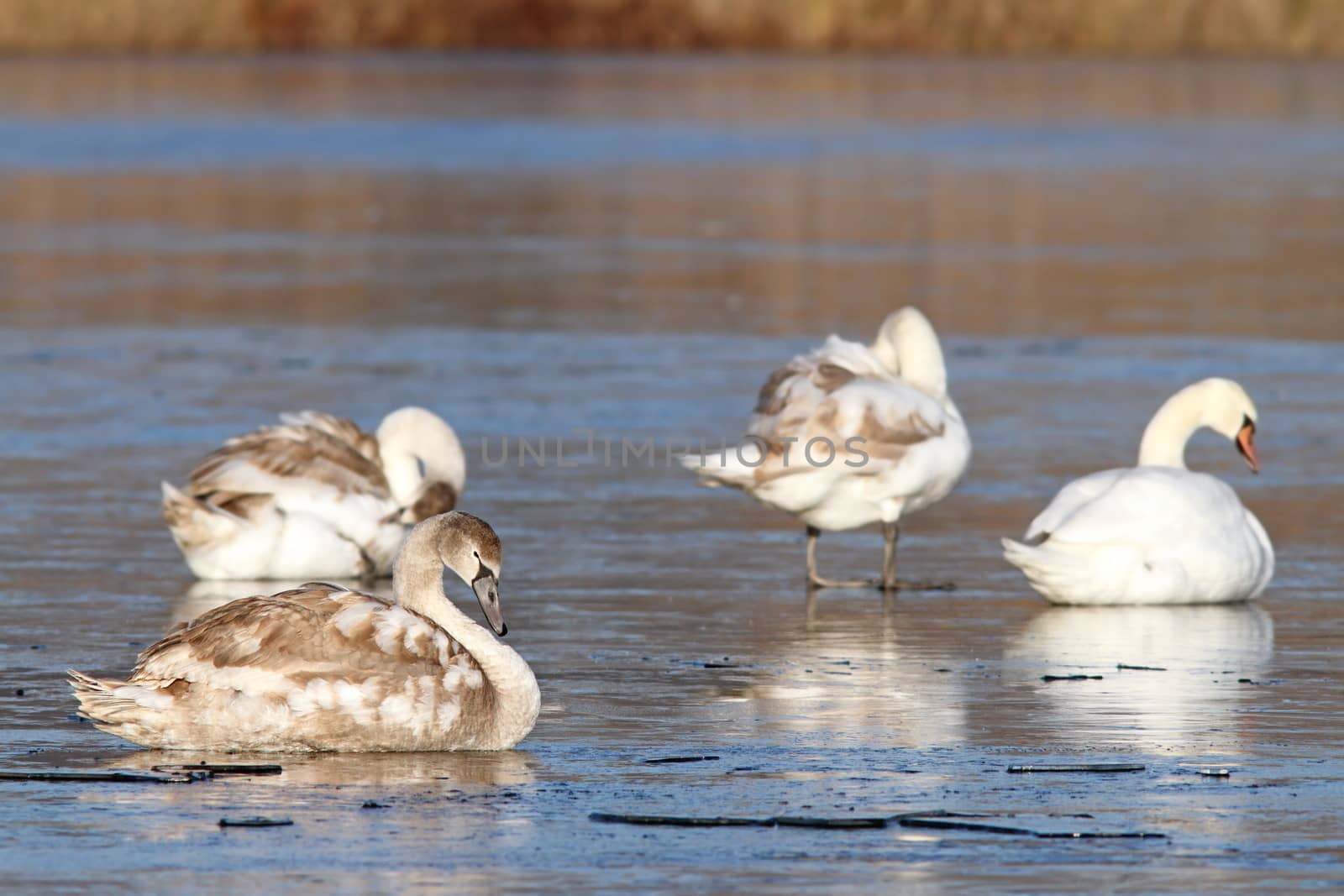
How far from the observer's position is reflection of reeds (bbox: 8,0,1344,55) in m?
70.4

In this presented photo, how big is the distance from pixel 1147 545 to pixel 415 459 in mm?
3213

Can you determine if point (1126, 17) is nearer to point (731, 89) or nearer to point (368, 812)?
point (731, 89)

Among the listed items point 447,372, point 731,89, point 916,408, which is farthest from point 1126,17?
point 916,408

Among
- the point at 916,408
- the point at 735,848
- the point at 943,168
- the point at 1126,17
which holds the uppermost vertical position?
the point at 1126,17

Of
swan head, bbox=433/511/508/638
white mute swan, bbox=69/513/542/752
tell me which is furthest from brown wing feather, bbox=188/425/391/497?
white mute swan, bbox=69/513/542/752

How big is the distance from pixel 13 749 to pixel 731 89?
50.8 meters

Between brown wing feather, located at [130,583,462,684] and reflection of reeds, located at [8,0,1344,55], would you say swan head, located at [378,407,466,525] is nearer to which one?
brown wing feather, located at [130,583,462,684]

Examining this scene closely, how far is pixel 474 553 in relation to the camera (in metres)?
8.03

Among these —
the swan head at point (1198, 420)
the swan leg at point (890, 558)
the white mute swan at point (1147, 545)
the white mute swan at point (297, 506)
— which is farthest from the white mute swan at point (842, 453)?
the white mute swan at point (297, 506)

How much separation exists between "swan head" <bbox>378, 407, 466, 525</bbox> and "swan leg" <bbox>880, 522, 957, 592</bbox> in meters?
1.88

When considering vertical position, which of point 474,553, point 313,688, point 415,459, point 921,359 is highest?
point 921,359

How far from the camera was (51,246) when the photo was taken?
84.5ft

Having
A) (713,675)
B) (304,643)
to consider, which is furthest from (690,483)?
(304,643)

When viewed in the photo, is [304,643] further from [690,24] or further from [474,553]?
[690,24]
